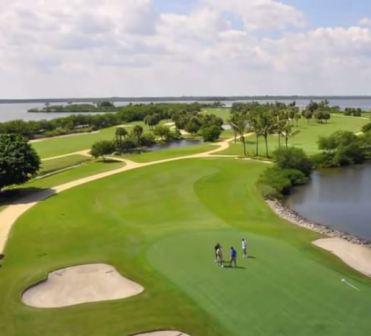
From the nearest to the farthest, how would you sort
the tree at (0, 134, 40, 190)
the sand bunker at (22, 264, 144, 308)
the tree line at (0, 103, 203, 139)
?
the sand bunker at (22, 264, 144, 308)
the tree at (0, 134, 40, 190)
the tree line at (0, 103, 203, 139)

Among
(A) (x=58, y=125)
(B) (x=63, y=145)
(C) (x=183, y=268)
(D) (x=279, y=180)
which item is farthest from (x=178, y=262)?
(A) (x=58, y=125)

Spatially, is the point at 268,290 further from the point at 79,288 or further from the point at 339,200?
the point at 339,200

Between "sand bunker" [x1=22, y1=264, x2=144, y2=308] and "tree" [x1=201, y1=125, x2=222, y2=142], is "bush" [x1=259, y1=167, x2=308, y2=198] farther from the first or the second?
"tree" [x1=201, y1=125, x2=222, y2=142]

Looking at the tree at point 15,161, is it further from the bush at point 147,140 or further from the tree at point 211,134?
the tree at point 211,134

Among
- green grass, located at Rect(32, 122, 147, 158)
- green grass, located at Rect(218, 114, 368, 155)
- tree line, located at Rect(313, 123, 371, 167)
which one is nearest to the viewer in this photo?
tree line, located at Rect(313, 123, 371, 167)

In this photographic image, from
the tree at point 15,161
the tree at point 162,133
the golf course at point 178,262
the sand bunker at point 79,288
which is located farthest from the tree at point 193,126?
the sand bunker at point 79,288

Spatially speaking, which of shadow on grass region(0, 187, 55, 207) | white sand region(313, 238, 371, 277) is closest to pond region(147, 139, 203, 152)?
shadow on grass region(0, 187, 55, 207)

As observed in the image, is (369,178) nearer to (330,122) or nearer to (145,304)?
(145,304)
